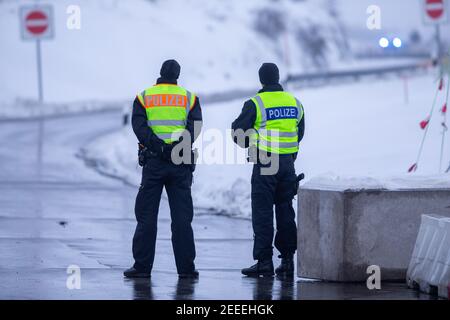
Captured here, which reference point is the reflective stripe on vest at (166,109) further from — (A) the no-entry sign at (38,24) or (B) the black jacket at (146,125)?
(A) the no-entry sign at (38,24)

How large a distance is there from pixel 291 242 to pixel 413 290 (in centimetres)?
164

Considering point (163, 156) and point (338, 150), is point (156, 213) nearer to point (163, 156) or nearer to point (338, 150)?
point (163, 156)

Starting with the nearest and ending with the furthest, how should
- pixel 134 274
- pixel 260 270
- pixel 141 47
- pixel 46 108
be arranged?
1. pixel 134 274
2. pixel 260 270
3. pixel 46 108
4. pixel 141 47

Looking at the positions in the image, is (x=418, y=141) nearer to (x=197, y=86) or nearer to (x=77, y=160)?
(x=77, y=160)

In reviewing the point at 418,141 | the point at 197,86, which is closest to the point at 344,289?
the point at 418,141

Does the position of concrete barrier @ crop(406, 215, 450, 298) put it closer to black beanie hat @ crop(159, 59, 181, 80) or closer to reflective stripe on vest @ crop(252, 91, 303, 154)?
reflective stripe on vest @ crop(252, 91, 303, 154)

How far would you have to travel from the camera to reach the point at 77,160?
2383cm

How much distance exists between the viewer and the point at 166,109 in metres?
11.2

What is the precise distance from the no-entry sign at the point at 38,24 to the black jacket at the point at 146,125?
22.0m

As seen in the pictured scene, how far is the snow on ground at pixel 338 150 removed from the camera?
16.8m

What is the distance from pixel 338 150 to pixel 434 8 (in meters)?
3.05

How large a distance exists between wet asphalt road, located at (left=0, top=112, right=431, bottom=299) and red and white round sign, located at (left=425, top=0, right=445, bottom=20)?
6.28 meters

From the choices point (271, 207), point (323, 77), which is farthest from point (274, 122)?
point (323, 77)

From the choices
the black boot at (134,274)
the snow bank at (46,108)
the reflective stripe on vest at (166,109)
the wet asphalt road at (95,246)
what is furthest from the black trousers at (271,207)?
the snow bank at (46,108)
